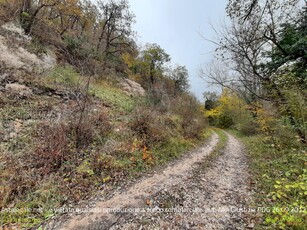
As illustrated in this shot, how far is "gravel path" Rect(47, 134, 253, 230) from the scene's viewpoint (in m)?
2.99

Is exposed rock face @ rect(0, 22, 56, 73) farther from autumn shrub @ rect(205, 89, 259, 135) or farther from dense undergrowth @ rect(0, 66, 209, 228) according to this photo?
autumn shrub @ rect(205, 89, 259, 135)

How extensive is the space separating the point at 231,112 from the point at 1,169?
24.1 meters

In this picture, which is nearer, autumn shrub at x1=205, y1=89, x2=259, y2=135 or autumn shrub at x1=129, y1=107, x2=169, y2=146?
autumn shrub at x1=129, y1=107, x2=169, y2=146

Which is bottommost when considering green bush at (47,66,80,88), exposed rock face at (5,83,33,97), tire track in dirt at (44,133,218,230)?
tire track in dirt at (44,133,218,230)

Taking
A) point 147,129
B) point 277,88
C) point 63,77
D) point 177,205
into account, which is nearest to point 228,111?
point 277,88

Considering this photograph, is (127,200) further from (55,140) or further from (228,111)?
(228,111)

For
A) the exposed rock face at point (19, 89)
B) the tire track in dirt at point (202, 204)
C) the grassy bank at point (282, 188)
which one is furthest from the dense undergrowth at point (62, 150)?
the grassy bank at point (282, 188)

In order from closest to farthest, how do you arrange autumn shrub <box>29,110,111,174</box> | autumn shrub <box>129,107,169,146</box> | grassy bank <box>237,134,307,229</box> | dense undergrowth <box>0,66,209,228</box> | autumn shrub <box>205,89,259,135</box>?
grassy bank <box>237,134,307,229</box>
dense undergrowth <box>0,66,209,228</box>
autumn shrub <box>29,110,111,174</box>
autumn shrub <box>129,107,169,146</box>
autumn shrub <box>205,89,259,135</box>

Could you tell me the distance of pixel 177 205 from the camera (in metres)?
3.56

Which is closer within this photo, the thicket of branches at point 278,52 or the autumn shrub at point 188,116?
the thicket of branches at point 278,52

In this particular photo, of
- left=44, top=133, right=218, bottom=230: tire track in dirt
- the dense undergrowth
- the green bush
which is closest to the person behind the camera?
left=44, top=133, right=218, bottom=230: tire track in dirt

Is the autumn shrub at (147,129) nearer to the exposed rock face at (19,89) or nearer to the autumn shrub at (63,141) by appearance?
the autumn shrub at (63,141)

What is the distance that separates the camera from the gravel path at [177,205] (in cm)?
299

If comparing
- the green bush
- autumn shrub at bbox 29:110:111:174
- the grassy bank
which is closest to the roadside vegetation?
the grassy bank
